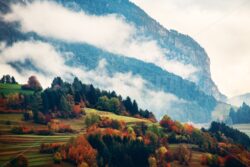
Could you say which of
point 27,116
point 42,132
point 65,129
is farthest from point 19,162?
point 27,116

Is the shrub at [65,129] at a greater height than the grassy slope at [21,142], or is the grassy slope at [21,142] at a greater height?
the shrub at [65,129]

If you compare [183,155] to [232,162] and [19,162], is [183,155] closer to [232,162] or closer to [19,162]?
[232,162]

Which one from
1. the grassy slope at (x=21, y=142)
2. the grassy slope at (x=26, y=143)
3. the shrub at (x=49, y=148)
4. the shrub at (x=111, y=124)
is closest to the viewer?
the grassy slope at (x=21, y=142)

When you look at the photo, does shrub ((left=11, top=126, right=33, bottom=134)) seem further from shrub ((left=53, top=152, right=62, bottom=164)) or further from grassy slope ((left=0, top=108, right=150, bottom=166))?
shrub ((left=53, top=152, right=62, bottom=164))

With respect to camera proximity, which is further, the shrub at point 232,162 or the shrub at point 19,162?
the shrub at point 232,162

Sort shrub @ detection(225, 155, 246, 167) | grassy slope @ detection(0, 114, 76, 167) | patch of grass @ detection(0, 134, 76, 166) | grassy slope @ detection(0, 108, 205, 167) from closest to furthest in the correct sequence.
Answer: patch of grass @ detection(0, 134, 76, 166)
grassy slope @ detection(0, 114, 76, 167)
grassy slope @ detection(0, 108, 205, 167)
shrub @ detection(225, 155, 246, 167)

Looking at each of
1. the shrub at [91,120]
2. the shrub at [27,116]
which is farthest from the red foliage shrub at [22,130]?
the shrub at [91,120]

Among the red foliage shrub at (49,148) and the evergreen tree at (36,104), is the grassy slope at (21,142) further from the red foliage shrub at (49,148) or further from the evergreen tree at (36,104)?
the evergreen tree at (36,104)

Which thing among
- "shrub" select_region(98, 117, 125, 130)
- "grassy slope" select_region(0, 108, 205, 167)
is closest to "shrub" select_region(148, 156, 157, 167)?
"grassy slope" select_region(0, 108, 205, 167)

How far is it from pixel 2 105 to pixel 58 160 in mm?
68103

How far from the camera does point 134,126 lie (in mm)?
191000

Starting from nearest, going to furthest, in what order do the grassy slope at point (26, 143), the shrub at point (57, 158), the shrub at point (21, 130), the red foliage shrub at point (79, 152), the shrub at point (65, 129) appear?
the grassy slope at point (26, 143), the shrub at point (57, 158), the red foliage shrub at point (79, 152), the shrub at point (21, 130), the shrub at point (65, 129)

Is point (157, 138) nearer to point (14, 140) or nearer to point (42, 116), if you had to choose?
point (42, 116)

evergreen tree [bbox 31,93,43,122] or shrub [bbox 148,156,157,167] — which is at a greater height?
evergreen tree [bbox 31,93,43,122]
